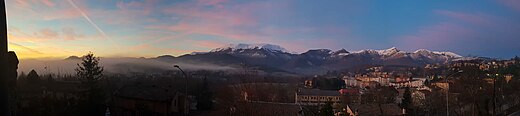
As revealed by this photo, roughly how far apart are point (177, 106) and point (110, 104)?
5704 mm

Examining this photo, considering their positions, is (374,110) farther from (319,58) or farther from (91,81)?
(319,58)

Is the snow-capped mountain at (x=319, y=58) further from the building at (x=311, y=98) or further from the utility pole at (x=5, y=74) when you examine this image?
the utility pole at (x=5, y=74)

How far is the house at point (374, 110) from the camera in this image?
32547 millimetres

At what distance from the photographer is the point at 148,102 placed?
992 inches

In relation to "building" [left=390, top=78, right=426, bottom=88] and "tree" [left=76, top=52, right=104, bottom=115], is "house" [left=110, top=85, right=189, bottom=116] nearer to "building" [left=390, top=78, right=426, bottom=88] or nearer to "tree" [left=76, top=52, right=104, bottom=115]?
"tree" [left=76, top=52, right=104, bottom=115]

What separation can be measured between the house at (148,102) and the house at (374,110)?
44.8 ft

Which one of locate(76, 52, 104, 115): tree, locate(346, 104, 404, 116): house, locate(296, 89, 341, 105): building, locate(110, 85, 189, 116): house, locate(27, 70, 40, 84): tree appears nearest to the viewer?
locate(27, 70, 40, 84): tree

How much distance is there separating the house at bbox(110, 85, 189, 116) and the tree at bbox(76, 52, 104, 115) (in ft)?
3.75

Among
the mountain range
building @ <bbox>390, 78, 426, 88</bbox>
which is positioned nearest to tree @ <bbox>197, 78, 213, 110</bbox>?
the mountain range

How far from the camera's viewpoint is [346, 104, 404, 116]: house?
32.5m

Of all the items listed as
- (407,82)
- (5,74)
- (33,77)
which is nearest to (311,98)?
(33,77)

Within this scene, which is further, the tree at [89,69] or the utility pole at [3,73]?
the tree at [89,69]

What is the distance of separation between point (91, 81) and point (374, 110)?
66.1 feet

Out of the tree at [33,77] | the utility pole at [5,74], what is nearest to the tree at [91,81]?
the tree at [33,77]
